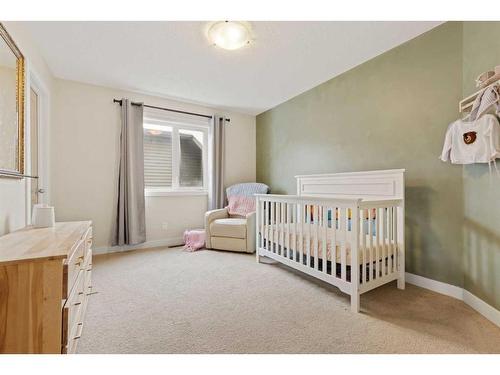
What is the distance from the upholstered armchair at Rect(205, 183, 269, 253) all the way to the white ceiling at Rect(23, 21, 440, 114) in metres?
1.62

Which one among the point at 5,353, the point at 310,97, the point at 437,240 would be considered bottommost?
the point at 5,353

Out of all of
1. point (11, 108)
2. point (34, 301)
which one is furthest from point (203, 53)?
point (34, 301)

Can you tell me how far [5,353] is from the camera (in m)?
0.82

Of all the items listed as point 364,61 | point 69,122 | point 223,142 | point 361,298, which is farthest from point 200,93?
point 361,298

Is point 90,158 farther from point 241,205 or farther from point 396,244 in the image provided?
point 396,244

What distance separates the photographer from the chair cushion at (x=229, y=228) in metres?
2.99

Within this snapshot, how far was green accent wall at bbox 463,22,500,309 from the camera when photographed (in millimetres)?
→ 1468

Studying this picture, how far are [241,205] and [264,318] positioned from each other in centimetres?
202

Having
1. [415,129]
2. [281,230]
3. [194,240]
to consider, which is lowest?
[194,240]

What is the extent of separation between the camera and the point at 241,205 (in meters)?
3.42

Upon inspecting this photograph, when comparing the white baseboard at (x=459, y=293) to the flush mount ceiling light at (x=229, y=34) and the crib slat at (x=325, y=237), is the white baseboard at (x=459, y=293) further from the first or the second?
the flush mount ceiling light at (x=229, y=34)

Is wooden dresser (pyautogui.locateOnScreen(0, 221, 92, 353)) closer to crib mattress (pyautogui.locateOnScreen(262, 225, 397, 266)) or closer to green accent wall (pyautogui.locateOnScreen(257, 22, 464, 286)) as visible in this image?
crib mattress (pyautogui.locateOnScreen(262, 225, 397, 266))
